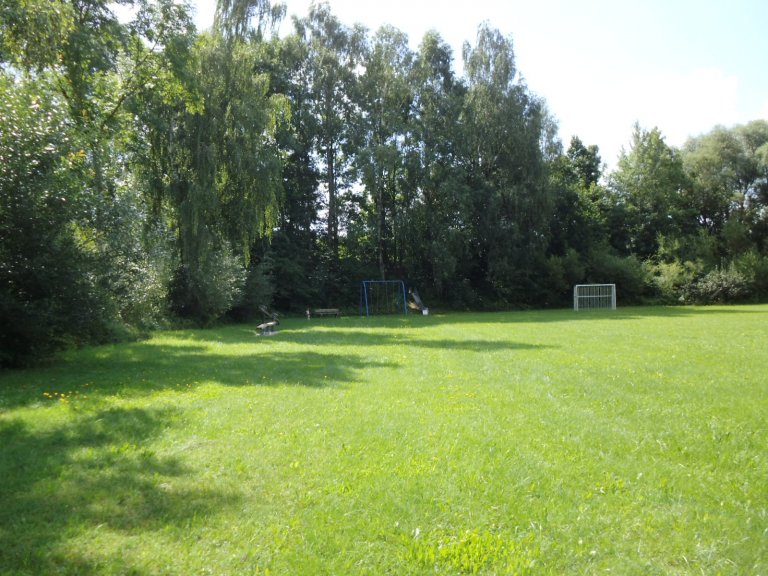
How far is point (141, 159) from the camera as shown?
72.9 ft

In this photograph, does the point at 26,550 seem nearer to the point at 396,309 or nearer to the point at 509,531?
the point at 509,531

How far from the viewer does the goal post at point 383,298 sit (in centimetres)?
3809

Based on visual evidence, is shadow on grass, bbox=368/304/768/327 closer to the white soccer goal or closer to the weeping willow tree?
the white soccer goal

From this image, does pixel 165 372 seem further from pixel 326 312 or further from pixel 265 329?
pixel 326 312

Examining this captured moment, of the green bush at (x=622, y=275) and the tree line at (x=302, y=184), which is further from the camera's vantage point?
the green bush at (x=622, y=275)

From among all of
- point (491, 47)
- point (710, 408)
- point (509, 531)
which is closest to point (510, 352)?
point (710, 408)

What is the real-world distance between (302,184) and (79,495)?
37160 millimetres

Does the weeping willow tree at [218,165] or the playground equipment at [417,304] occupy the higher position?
the weeping willow tree at [218,165]

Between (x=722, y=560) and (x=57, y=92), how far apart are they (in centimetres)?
1516

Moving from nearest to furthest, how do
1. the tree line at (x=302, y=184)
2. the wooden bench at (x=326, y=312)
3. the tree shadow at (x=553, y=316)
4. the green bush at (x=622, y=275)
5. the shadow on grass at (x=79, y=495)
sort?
1. the shadow on grass at (x=79, y=495)
2. the tree line at (x=302, y=184)
3. the tree shadow at (x=553, y=316)
4. the wooden bench at (x=326, y=312)
5. the green bush at (x=622, y=275)

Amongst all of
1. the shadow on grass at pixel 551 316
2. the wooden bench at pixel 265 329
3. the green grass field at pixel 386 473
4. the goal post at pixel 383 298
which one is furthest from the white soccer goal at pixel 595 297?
the green grass field at pixel 386 473

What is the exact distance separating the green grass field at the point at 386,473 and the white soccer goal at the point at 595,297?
104 ft

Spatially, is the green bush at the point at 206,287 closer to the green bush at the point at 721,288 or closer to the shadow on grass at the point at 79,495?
the shadow on grass at the point at 79,495

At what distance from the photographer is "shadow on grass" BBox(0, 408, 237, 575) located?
3.50m
